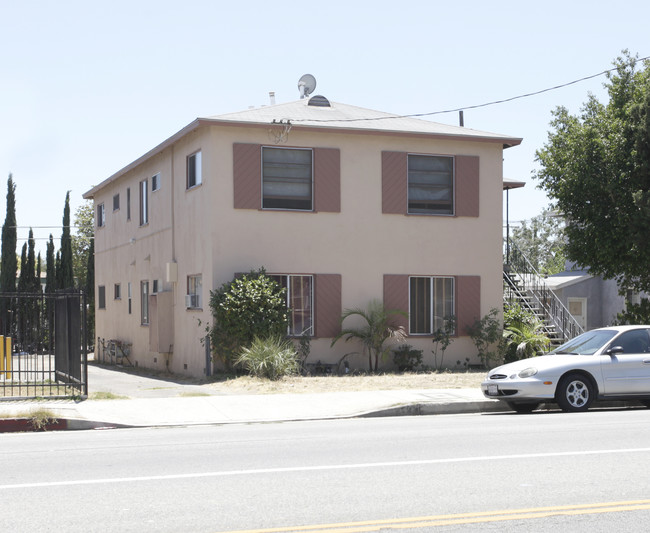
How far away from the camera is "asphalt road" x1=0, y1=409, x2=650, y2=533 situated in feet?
21.2

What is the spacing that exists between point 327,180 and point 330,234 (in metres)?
1.36

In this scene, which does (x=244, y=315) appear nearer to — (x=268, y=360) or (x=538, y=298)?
(x=268, y=360)

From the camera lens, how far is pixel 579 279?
29938 millimetres

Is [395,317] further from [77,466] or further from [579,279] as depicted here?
[77,466]

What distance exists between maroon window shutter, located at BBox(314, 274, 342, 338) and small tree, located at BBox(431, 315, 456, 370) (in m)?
2.65

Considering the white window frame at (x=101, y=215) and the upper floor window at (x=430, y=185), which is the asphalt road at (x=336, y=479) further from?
the white window frame at (x=101, y=215)

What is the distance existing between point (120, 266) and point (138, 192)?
363cm

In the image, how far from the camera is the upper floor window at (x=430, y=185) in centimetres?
2239

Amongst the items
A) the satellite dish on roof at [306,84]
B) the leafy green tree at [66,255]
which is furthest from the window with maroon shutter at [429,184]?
the leafy green tree at [66,255]

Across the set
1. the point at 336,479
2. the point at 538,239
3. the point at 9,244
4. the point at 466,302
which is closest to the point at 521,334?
the point at 466,302

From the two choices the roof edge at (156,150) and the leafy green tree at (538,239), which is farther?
the leafy green tree at (538,239)

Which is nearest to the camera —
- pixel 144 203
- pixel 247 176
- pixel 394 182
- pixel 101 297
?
pixel 247 176

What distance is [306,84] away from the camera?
25.3 meters

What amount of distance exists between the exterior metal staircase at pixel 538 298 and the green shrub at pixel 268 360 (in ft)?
25.6
